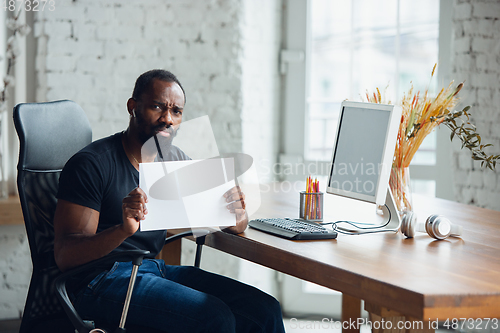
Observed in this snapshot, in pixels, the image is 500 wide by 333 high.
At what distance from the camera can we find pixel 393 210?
1.62 metres

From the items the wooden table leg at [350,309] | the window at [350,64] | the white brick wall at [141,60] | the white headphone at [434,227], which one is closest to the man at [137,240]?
the white headphone at [434,227]

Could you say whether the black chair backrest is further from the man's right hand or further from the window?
the window

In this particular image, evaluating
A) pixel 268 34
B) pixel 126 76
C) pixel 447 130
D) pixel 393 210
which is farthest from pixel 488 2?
pixel 126 76

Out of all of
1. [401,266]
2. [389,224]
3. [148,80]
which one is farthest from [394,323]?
[148,80]

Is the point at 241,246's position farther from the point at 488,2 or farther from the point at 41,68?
the point at 488,2

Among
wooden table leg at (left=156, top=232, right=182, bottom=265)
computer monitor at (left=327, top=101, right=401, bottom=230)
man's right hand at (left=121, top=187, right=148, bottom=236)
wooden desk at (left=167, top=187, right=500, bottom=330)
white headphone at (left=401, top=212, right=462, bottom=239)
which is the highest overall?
computer monitor at (left=327, top=101, right=401, bottom=230)

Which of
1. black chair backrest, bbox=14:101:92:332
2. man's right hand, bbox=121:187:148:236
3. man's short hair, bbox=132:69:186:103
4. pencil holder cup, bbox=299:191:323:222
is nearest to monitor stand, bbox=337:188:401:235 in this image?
pencil holder cup, bbox=299:191:323:222

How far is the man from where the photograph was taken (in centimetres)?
140

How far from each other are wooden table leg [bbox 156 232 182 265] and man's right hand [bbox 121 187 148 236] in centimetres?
73

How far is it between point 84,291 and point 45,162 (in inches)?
17.4

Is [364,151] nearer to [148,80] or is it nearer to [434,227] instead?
[434,227]

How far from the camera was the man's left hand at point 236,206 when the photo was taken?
1.52 metres

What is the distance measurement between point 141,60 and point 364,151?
154 centimetres

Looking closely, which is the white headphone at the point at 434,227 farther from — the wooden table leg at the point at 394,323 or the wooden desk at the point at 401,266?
the wooden table leg at the point at 394,323
